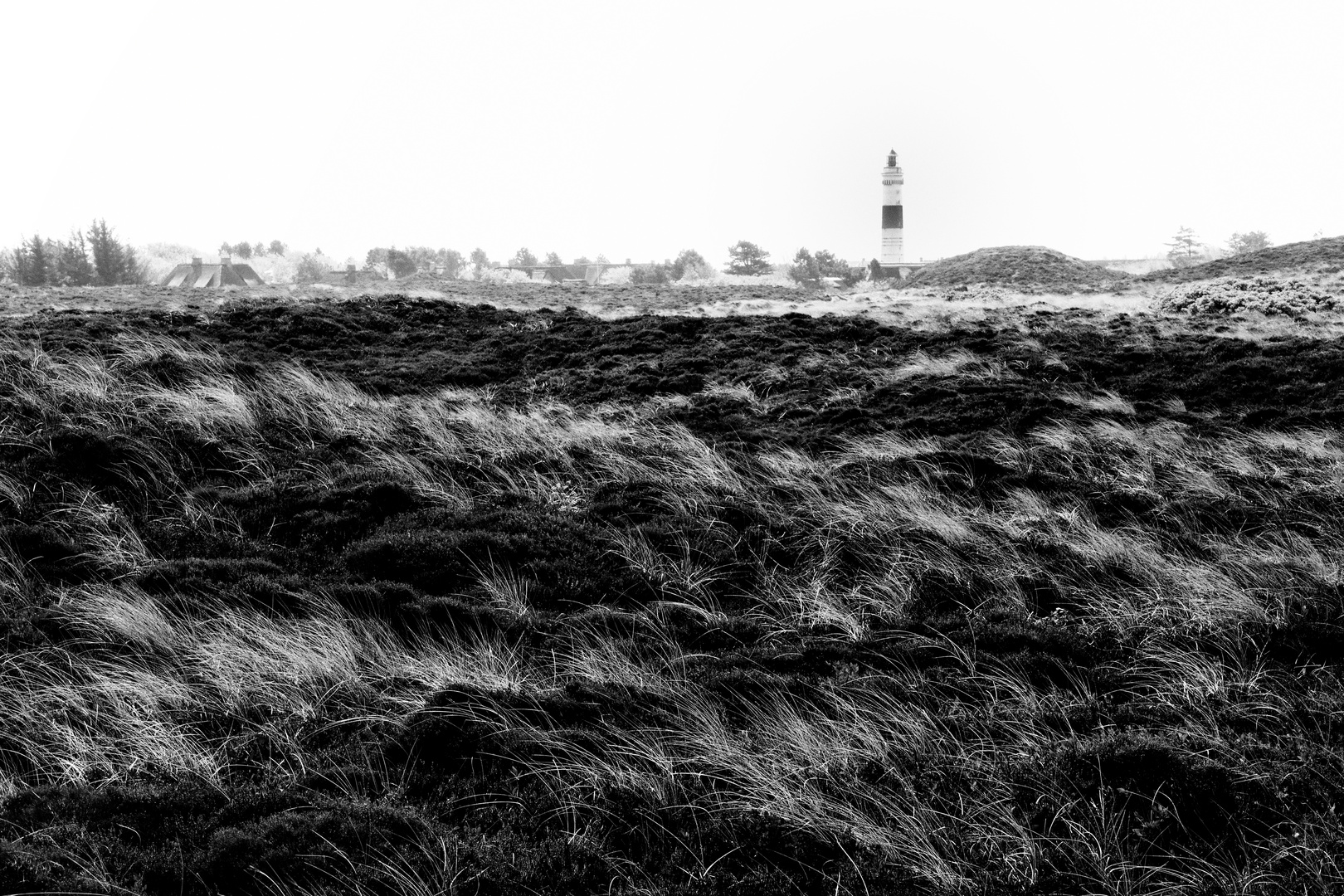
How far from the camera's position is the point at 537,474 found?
768 cm

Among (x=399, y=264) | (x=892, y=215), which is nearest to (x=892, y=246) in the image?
(x=892, y=215)

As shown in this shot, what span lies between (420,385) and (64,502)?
5.11 metres

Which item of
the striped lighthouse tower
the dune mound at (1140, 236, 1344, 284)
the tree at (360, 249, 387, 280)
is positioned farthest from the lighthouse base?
the tree at (360, 249, 387, 280)

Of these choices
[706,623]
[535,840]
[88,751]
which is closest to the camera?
[535,840]

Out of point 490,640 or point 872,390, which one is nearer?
point 490,640

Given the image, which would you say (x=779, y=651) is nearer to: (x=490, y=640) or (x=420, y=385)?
(x=490, y=640)

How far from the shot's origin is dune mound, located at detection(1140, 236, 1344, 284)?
37562 mm

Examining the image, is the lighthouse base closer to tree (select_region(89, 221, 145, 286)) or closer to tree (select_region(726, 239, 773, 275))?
tree (select_region(726, 239, 773, 275))

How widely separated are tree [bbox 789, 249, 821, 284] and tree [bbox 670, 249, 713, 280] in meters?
8.27

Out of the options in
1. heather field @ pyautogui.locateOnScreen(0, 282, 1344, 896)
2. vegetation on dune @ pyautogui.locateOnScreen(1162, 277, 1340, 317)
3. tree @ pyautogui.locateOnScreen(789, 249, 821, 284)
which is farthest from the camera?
tree @ pyautogui.locateOnScreen(789, 249, 821, 284)

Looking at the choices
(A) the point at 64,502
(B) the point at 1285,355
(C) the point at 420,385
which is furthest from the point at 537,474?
(B) the point at 1285,355

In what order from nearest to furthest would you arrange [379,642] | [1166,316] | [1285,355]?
1. [379,642]
2. [1285,355]
3. [1166,316]

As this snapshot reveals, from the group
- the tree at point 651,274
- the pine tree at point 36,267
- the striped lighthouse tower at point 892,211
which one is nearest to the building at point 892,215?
the striped lighthouse tower at point 892,211

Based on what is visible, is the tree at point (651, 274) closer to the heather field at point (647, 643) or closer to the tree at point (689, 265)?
the tree at point (689, 265)
